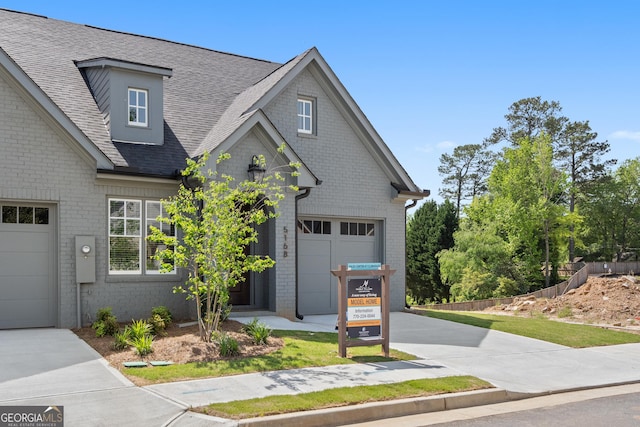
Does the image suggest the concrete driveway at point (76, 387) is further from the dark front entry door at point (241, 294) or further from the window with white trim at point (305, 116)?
the window with white trim at point (305, 116)

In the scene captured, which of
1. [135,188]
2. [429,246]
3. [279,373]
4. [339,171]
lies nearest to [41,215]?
[135,188]

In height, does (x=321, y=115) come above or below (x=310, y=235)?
above

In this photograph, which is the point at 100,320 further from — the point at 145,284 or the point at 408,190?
the point at 408,190

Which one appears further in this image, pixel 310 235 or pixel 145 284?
pixel 310 235

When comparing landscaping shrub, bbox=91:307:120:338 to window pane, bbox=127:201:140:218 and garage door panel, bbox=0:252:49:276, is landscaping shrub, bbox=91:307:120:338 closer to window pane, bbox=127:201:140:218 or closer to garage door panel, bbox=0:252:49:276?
garage door panel, bbox=0:252:49:276

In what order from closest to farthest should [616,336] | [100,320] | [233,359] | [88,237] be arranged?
1. [233,359]
2. [100,320]
3. [88,237]
4. [616,336]

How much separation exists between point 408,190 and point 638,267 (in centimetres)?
2649

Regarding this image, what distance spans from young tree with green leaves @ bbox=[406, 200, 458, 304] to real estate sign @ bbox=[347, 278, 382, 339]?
3038 cm

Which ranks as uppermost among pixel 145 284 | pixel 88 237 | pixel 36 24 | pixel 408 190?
pixel 36 24

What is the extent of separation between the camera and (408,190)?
60.2ft

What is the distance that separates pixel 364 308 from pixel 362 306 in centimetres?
5

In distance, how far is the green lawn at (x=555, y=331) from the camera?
14664 millimetres

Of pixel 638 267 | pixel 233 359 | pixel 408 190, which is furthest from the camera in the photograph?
pixel 638 267

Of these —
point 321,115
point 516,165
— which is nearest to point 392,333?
point 321,115
